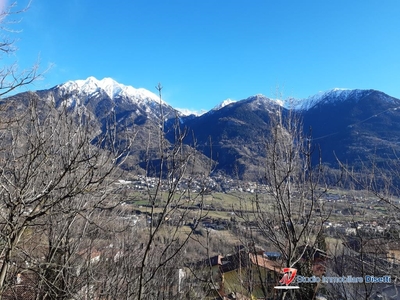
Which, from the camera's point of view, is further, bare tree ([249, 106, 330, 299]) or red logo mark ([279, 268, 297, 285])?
bare tree ([249, 106, 330, 299])

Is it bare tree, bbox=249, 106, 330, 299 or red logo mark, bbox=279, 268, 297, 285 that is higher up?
bare tree, bbox=249, 106, 330, 299

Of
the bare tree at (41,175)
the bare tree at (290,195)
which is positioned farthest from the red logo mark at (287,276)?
the bare tree at (41,175)

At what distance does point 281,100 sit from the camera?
4766 millimetres

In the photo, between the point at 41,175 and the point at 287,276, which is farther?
the point at 41,175

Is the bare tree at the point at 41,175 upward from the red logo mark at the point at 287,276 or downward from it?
upward

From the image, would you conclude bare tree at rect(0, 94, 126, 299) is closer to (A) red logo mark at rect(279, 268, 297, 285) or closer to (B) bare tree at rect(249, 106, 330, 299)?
(B) bare tree at rect(249, 106, 330, 299)

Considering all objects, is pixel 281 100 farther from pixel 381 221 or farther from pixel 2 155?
pixel 381 221

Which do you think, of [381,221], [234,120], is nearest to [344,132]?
[234,120]

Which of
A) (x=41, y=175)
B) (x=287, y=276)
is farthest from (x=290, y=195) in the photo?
(x=41, y=175)

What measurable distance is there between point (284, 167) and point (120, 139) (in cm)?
252

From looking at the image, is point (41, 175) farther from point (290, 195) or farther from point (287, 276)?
point (287, 276)

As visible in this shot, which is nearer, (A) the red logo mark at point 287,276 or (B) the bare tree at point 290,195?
(A) the red logo mark at point 287,276

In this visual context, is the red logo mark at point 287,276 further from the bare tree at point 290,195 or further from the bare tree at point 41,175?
the bare tree at point 41,175

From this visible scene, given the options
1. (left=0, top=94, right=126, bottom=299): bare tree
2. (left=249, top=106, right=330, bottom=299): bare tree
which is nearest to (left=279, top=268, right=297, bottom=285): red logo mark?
(left=249, top=106, right=330, bottom=299): bare tree
